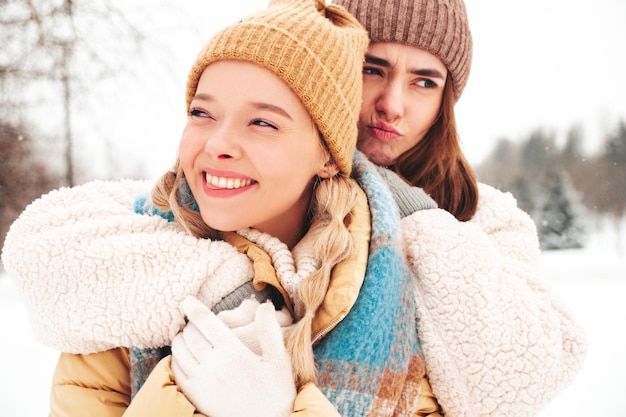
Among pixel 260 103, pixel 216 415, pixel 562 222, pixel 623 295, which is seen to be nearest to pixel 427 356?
pixel 216 415

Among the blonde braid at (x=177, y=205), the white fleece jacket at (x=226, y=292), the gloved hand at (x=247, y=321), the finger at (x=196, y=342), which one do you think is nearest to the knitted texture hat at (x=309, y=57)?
the blonde braid at (x=177, y=205)

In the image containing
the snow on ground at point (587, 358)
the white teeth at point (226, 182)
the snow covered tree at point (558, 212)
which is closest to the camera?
the white teeth at point (226, 182)

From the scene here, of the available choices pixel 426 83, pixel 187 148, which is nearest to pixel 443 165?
pixel 426 83

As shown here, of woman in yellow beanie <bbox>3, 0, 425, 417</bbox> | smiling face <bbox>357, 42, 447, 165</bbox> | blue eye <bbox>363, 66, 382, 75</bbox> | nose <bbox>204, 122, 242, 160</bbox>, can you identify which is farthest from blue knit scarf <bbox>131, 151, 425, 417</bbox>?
blue eye <bbox>363, 66, 382, 75</bbox>

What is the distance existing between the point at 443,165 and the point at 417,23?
520 mm

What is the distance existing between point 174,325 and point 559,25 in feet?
19.0

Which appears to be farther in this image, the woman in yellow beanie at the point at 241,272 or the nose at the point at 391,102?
the nose at the point at 391,102

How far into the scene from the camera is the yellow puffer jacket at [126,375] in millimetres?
912

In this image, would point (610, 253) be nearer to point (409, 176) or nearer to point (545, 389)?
point (409, 176)

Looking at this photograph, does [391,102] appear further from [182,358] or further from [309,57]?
[182,358]

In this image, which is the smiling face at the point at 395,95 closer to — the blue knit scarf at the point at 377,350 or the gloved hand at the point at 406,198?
the gloved hand at the point at 406,198

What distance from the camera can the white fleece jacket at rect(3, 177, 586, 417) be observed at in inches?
38.8

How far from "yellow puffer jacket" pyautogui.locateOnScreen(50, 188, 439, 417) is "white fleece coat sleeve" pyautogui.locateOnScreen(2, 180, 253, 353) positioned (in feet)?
0.15

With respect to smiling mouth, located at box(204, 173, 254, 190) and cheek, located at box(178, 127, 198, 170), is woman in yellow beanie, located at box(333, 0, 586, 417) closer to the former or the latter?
smiling mouth, located at box(204, 173, 254, 190)
